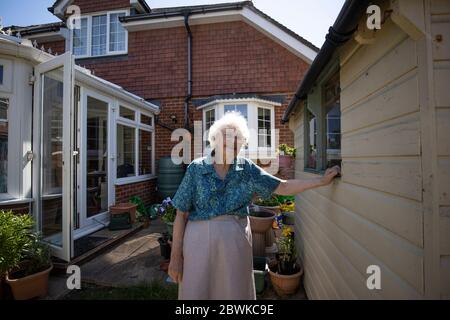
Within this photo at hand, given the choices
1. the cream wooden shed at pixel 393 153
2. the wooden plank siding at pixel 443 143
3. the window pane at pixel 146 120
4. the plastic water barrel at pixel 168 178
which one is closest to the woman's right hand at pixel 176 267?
the cream wooden shed at pixel 393 153

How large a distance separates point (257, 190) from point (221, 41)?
7.29 meters

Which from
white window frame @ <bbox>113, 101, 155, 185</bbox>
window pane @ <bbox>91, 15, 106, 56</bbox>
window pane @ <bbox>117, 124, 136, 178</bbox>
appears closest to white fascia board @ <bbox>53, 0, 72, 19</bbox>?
window pane @ <bbox>91, 15, 106, 56</bbox>

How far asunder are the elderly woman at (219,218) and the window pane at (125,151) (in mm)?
4620

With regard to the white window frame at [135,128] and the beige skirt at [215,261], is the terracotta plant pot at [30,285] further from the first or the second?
the white window frame at [135,128]

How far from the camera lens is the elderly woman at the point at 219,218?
163 cm

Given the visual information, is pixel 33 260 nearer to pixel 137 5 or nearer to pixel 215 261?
pixel 215 261

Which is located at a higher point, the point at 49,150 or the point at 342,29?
the point at 342,29

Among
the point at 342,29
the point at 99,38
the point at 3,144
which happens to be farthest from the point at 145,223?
the point at 99,38

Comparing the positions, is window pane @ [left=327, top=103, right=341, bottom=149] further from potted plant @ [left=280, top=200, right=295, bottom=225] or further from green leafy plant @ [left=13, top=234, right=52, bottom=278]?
green leafy plant @ [left=13, top=234, right=52, bottom=278]

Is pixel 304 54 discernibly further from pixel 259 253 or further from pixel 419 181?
pixel 419 181

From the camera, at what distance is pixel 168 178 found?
22.9 ft

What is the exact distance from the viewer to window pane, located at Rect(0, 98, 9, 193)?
3.51 m

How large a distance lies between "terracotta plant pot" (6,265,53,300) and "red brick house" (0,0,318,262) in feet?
12.5
